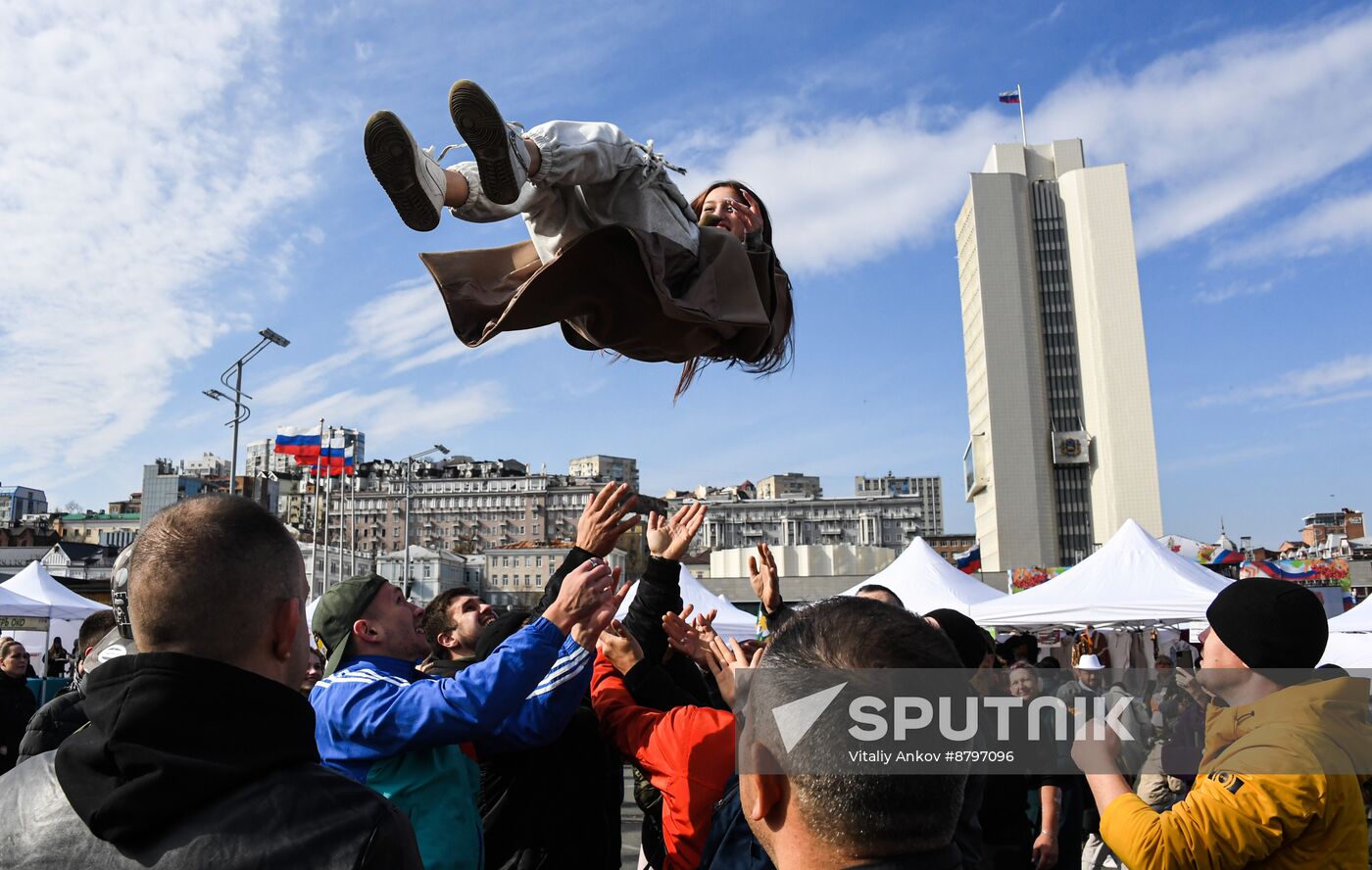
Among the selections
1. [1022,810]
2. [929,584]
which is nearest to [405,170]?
[1022,810]

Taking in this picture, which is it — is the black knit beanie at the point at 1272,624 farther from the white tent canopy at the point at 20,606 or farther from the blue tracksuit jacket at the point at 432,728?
the white tent canopy at the point at 20,606

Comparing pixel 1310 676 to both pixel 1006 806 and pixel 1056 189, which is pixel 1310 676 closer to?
pixel 1006 806

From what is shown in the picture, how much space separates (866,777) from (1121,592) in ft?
43.9

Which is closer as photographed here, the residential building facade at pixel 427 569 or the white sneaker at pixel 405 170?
the white sneaker at pixel 405 170

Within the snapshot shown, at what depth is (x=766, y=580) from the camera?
4180mm

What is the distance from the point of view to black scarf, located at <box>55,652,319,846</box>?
63.3 inches

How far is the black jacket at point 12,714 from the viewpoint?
7734 mm

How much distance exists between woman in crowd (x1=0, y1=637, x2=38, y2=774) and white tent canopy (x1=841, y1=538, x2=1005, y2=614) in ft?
35.8

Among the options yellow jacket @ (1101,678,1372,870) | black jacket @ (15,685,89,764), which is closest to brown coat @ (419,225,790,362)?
yellow jacket @ (1101,678,1372,870)

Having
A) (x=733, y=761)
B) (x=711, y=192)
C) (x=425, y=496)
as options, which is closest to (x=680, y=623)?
(x=733, y=761)

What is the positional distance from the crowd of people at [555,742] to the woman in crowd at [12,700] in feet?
13.2

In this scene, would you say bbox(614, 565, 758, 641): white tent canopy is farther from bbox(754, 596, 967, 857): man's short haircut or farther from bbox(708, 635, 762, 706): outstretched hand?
bbox(754, 596, 967, 857): man's short haircut

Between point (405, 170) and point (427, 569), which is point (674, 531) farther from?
point (427, 569)

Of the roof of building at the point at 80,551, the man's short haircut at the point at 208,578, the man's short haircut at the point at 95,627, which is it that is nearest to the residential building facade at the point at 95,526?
the roof of building at the point at 80,551
